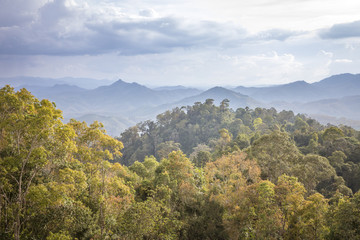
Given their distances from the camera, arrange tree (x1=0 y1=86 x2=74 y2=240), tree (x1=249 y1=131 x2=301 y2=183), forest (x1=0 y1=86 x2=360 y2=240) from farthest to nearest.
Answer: tree (x1=249 y1=131 x2=301 y2=183) → forest (x1=0 y1=86 x2=360 y2=240) → tree (x1=0 y1=86 x2=74 y2=240)

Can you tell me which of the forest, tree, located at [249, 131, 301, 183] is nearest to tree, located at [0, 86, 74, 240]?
the forest

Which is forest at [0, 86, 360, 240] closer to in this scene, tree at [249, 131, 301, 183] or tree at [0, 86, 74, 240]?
tree at [0, 86, 74, 240]

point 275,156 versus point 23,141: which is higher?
point 23,141

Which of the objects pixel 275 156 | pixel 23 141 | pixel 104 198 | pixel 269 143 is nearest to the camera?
pixel 23 141

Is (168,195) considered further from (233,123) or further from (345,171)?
(233,123)

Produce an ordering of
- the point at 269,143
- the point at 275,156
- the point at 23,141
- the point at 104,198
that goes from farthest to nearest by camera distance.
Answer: the point at 269,143 < the point at 275,156 < the point at 104,198 < the point at 23,141

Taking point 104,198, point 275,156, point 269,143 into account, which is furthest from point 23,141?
point 275,156

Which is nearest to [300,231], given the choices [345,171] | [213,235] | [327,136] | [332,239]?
[332,239]

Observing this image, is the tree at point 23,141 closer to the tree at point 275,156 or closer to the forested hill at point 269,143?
the tree at point 275,156

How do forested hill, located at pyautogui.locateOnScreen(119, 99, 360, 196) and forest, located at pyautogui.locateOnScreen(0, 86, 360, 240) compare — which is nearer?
forest, located at pyautogui.locateOnScreen(0, 86, 360, 240)

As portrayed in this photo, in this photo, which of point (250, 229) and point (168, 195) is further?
point (168, 195)

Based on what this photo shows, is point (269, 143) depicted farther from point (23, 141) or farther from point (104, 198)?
point (23, 141)

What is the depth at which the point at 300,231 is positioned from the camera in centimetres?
1091

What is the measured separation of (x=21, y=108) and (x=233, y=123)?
68.1 m
